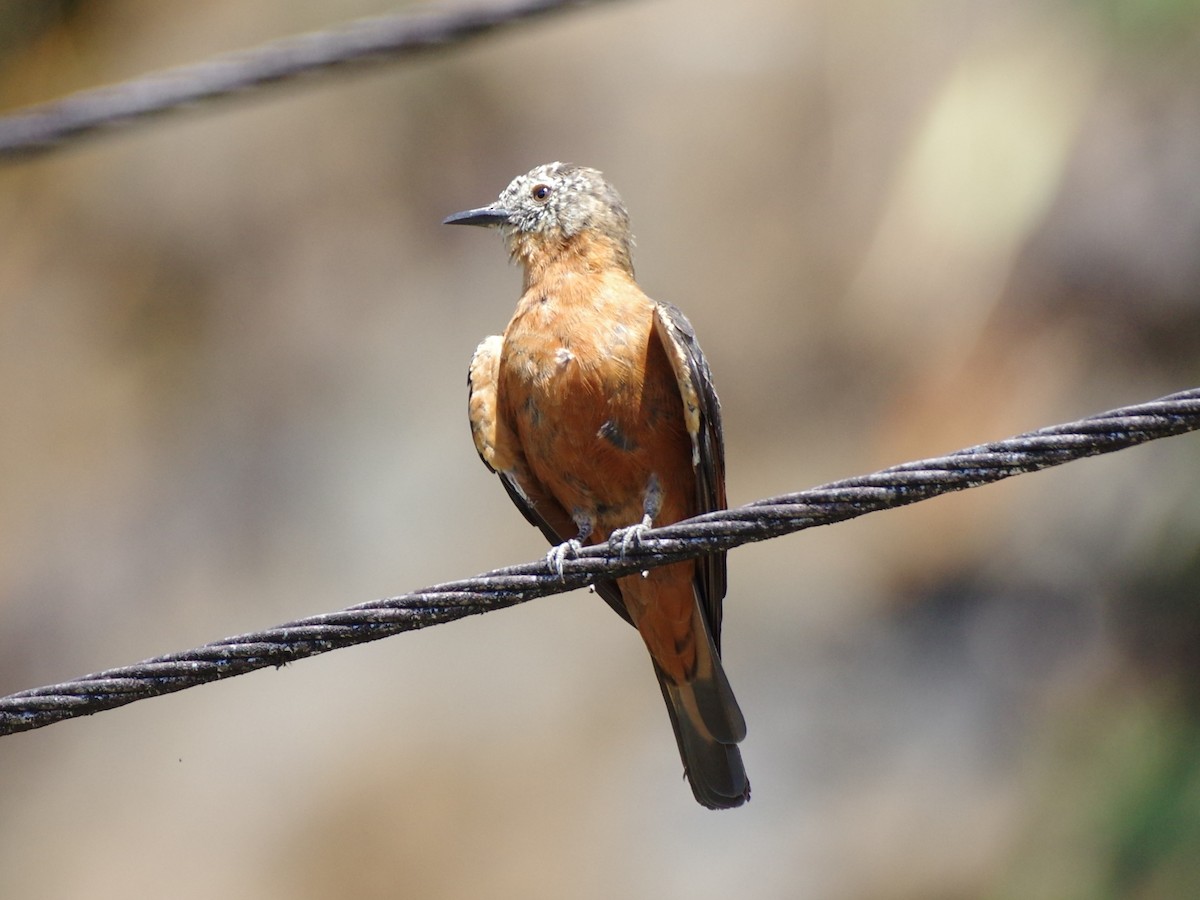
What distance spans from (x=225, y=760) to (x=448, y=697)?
6.02 feet

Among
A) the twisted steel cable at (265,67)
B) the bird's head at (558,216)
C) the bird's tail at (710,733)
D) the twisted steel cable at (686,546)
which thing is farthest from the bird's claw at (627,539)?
the twisted steel cable at (265,67)

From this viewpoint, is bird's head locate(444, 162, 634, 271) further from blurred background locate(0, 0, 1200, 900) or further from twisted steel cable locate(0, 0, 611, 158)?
blurred background locate(0, 0, 1200, 900)

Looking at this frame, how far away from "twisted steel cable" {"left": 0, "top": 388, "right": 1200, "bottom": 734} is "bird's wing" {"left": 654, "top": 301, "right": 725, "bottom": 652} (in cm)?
152

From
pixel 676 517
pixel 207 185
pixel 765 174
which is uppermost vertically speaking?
pixel 207 185

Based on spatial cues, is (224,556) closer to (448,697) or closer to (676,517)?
(448,697)

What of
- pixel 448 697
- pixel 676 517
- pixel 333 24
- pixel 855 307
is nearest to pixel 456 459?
pixel 448 697

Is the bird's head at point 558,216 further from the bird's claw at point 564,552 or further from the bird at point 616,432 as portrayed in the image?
the bird's claw at point 564,552

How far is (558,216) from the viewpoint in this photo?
605 cm

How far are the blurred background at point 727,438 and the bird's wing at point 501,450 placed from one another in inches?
195

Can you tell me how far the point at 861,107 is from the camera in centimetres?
1182

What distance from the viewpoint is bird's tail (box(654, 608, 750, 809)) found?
5.71 meters

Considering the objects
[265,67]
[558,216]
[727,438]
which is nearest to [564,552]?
[558,216]

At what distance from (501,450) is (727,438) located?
19.7ft

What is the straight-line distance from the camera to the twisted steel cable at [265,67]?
4520 millimetres
